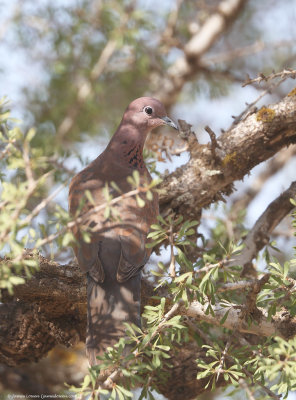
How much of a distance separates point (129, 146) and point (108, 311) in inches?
53.3

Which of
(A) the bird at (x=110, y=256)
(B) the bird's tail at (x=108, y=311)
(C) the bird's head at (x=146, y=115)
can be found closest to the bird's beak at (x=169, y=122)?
(C) the bird's head at (x=146, y=115)

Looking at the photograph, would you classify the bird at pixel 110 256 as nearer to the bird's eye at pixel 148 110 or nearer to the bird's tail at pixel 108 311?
the bird's tail at pixel 108 311

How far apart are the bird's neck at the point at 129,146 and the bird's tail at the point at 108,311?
99cm

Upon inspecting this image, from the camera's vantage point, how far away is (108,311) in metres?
3.15

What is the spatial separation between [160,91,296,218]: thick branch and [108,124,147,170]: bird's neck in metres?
0.27

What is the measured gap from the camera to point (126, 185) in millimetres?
3701

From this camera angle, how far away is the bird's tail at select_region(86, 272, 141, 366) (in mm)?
3059

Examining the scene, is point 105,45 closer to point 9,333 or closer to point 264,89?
point 264,89

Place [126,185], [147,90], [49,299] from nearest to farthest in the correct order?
1. [49,299]
2. [126,185]
3. [147,90]

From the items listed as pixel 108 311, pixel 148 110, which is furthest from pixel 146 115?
pixel 108 311

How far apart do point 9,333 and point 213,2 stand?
215 inches

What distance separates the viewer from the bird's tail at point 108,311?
3.06 m

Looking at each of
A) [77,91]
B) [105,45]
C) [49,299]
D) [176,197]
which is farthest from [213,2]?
[49,299]

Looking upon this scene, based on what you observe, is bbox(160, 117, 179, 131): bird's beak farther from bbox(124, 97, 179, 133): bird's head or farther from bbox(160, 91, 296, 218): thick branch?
bbox(160, 91, 296, 218): thick branch
